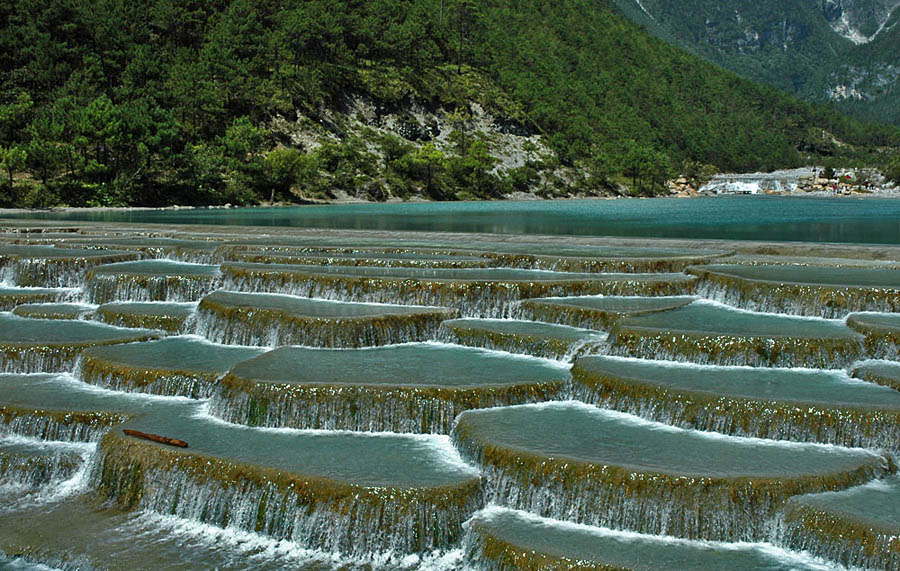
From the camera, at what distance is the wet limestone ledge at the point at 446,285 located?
60.7 ft

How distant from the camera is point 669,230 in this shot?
42344 mm

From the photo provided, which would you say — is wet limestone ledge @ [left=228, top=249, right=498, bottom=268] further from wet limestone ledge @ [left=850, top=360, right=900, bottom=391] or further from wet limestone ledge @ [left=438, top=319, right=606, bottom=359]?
wet limestone ledge @ [left=850, top=360, right=900, bottom=391]

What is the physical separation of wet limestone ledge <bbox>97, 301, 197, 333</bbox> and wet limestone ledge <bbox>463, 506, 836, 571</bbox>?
10389 millimetres


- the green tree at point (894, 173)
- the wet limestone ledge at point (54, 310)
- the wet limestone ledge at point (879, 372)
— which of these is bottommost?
the wet limestone ledge at point (54, 310)

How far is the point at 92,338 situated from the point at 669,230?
31.3 metres

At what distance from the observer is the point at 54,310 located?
2019 cm

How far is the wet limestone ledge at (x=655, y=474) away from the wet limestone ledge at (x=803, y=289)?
6987 mm

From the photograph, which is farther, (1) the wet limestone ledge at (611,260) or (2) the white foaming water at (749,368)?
(1) the wet limestone ledge at (611,260)

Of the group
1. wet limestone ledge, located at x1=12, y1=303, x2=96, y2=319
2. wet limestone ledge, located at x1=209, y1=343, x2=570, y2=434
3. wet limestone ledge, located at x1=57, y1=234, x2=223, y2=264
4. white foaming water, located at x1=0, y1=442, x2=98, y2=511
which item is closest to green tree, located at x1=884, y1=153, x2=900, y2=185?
wet limestone ledge, located at x1=57, y1=234, x2=223, y2=264

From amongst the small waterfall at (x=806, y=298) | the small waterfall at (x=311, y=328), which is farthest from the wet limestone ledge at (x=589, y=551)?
the small waterfall at (x=806, y=298)

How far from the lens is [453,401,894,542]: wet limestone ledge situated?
9.45 m

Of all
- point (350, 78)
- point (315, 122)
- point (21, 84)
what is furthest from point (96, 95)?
point (350, 78)

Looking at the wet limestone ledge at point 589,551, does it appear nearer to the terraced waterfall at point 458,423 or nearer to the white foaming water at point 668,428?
the terraced waterfall at point 458,423

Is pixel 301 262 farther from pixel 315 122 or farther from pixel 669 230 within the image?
pixel 315 122
